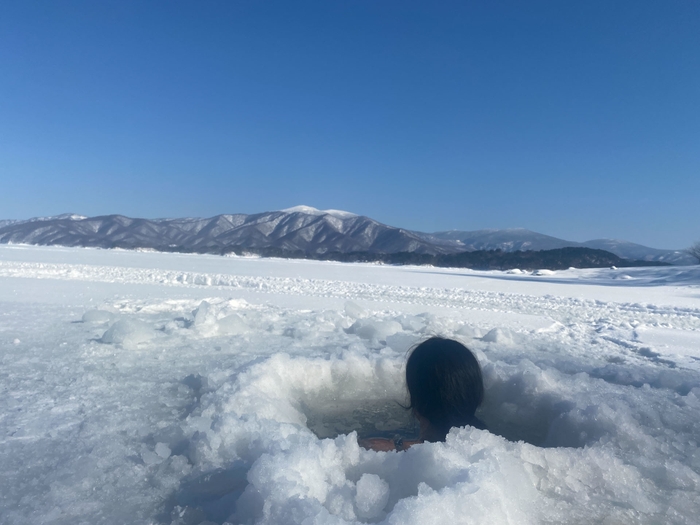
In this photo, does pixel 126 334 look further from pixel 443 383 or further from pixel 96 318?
pixel 443 383

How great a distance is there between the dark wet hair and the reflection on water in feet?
2.68

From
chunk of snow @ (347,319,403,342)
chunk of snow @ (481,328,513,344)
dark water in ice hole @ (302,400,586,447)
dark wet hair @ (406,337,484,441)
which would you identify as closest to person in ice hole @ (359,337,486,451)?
dark wet hair @ (406,337,484,441)

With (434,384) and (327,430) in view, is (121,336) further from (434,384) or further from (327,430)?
(434,384)

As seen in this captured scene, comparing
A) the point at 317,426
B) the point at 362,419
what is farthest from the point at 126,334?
the point at 362,419

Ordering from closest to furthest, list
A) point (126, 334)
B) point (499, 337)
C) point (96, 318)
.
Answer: point (126, 334) → point (499, 337) → point (96, 318)

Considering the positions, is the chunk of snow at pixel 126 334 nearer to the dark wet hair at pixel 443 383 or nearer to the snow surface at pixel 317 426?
the snow surface at pixel 317 426

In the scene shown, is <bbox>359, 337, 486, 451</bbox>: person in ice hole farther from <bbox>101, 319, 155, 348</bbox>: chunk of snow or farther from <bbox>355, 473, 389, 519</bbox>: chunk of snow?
<bbox>101, 319, 155, 348</bbox>: chunk of snow

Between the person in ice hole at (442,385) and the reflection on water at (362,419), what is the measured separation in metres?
0.81

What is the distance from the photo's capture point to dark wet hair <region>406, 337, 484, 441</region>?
1818 millimetres

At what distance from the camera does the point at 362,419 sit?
283 centimetres

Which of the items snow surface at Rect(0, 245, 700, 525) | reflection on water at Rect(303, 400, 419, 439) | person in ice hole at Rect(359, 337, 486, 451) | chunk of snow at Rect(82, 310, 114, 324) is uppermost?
person in ice hole at Rect(359, 337, 486, 451)

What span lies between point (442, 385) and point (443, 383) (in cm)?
1

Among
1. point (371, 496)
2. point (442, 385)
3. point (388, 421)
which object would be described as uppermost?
point (442, 385)

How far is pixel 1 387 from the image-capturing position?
2.74 meters
